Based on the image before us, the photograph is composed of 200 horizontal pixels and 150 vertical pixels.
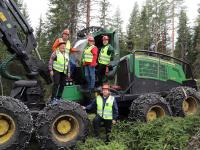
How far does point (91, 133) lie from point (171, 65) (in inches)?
146

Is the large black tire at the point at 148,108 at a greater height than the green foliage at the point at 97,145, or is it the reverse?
the large black tire at the point at 148,108

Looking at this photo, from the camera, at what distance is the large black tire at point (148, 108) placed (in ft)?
31.0

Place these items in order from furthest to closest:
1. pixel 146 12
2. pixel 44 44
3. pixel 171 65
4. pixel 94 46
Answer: pixel 146 12
pixel 44 44
pixel 171 65
pixel 94 46

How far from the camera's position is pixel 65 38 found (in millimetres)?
9062

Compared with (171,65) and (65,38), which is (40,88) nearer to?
(65,38)

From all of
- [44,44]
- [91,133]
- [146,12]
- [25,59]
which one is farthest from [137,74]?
[146,12]

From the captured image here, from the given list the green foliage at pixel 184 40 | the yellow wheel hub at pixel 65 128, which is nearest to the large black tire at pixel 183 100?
the yellow wheel hub at pixel 65 128

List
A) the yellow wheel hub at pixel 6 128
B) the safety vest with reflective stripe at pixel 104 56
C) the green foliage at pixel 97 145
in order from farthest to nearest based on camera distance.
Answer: the safety vest with reflective stripe at pixel 104 56 < the yellow wheel hub at pixel 6 128 < the green foliage at pixel 97 145

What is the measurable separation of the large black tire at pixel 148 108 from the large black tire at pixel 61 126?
1684 mm

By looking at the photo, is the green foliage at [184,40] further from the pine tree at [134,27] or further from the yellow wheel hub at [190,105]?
the yellow wheel hub at [190,105]

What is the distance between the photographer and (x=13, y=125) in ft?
24.5

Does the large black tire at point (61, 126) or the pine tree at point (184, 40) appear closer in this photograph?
the large black tire at point (61, 126)

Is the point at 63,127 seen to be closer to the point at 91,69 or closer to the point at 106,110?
the point at 106,110

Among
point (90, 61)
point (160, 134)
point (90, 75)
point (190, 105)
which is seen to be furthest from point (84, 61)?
point (190, 105)
